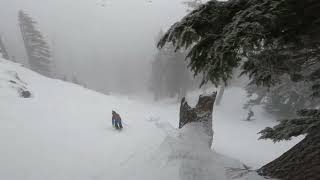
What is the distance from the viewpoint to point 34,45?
4816 cm

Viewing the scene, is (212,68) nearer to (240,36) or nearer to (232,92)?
(240,36)

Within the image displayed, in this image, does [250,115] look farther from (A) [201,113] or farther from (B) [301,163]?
(B) [301,163]

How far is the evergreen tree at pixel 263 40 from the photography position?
397 centimetres

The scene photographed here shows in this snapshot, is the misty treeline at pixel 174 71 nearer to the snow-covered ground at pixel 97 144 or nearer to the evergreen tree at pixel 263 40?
the snow-covered ground at pixel 97 144

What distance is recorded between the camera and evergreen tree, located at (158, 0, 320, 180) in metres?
3.97

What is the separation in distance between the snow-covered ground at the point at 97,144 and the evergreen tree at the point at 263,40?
4.25ft

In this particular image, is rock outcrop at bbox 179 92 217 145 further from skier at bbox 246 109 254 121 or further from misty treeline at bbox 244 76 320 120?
skier at bbox 246 109 254 121

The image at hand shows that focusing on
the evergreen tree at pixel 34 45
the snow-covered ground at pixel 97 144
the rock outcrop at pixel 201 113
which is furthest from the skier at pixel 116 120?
the evergreen tree at pixel 34 45

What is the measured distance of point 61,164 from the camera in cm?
1233

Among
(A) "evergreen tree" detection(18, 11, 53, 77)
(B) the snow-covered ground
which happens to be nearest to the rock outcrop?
(B) the snow-covered ground

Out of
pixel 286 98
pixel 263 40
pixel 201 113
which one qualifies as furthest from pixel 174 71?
pixel 263 40

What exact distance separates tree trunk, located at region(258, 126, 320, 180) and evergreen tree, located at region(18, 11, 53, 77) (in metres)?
49.2

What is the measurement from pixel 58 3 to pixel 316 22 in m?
117

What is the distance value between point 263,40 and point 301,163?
2425 millimetres
